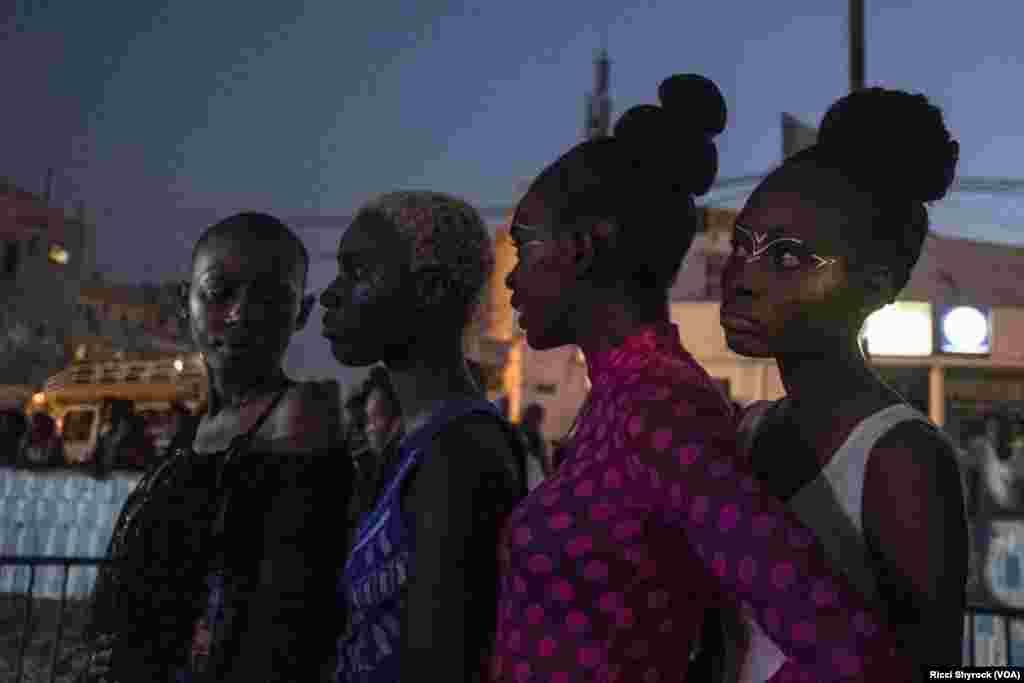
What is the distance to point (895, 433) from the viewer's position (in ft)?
4.62

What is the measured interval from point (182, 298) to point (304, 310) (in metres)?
0.33

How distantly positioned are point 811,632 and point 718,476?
23cm

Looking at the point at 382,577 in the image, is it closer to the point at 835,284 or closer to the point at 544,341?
the point at 544,341

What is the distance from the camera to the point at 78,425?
2467 centimetres

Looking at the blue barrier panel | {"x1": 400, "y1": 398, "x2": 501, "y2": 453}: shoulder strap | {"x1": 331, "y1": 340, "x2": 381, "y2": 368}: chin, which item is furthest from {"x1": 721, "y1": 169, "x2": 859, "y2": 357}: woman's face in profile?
the blue barrier panel

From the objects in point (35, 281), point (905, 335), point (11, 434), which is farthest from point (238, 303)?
point (35, 281)

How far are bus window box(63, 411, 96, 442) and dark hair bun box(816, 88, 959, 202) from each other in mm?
25458

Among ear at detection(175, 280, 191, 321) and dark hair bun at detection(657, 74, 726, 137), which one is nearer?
dark hair bun at detection(657, 74, 726, 137)

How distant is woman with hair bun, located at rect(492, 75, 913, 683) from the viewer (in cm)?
119

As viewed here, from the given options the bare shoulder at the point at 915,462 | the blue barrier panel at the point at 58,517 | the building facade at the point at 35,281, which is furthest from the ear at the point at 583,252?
the building facade at the point at 35,281

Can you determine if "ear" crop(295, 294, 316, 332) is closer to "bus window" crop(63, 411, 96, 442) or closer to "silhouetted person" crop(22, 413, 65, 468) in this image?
"silhouetted person" crop(22, 413, 65, 468)

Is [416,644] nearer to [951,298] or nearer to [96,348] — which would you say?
[951,298]

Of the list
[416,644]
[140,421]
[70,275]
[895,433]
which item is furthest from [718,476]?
[70,275]

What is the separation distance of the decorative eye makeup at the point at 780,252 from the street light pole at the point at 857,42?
30.3 feet
